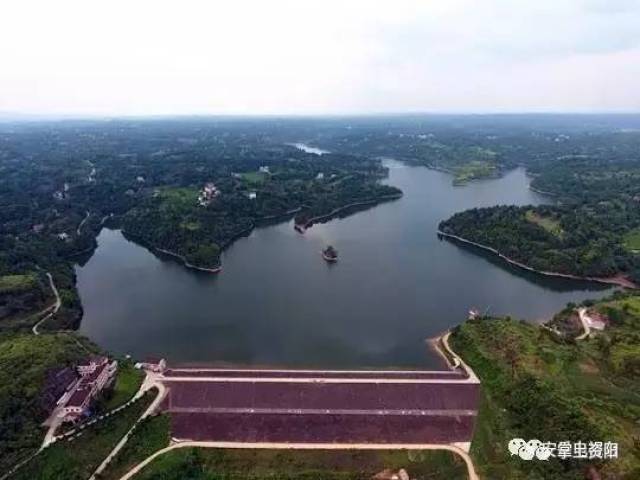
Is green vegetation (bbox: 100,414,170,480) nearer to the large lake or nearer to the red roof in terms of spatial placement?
the red roof

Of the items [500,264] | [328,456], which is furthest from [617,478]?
[500,264]

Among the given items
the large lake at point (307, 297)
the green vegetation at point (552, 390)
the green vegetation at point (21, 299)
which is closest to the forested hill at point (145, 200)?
the green vegetation at point (21, 299)

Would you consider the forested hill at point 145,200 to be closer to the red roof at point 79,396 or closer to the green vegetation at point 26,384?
the green vegetation at point 26,384

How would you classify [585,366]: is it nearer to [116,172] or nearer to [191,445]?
[191,445]

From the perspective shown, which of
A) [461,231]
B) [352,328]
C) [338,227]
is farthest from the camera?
[338,227]

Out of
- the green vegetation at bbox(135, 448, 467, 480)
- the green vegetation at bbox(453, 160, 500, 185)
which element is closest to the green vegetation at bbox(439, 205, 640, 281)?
the green vegetation at bbox(135, 448, 467, 480)

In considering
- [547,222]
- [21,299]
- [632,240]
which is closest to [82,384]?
[21,299]
